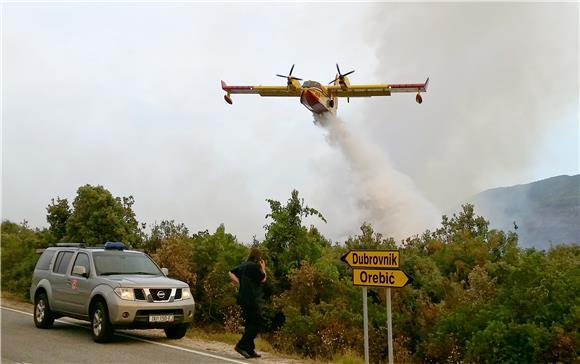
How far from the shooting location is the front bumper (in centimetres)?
996

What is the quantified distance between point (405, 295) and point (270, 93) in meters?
27.7

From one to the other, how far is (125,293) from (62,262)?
2.97 m

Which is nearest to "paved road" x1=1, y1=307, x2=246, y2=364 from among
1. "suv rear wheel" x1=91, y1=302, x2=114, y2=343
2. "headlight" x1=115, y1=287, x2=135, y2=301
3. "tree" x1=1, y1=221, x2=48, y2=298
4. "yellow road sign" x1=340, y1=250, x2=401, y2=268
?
"suv rear wheel" x1=91, y1=302, x2=114, y2=343

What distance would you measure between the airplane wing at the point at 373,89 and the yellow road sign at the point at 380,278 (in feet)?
Answer: 98.4

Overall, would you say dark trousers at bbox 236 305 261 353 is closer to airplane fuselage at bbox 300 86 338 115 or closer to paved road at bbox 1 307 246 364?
paved road at bbox 1 307 246 364

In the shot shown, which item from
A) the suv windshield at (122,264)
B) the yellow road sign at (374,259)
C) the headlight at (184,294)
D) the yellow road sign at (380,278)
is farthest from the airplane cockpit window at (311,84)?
the yellow road sign at (380,278)

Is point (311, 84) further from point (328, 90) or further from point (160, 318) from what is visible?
point (160, 318)

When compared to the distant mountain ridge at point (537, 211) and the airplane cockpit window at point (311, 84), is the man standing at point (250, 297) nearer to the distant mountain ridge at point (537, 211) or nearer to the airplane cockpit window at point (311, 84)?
the airplane cockpit window at point (311, 84)

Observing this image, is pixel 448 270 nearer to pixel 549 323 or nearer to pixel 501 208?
pixel 549 323

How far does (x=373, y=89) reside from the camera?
124 ft

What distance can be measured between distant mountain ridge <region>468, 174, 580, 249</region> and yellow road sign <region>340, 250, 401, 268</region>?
11391 cm

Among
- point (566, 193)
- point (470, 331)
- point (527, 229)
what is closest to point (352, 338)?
point (470, 331)

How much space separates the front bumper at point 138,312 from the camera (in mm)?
9961

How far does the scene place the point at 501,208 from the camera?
145 meters
